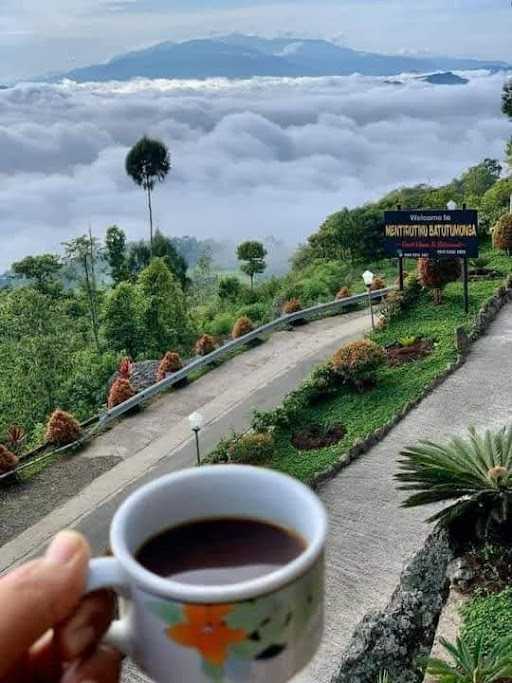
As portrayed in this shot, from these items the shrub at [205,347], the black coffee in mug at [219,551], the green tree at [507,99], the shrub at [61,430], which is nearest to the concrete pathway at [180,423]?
the shrub at [61,430]

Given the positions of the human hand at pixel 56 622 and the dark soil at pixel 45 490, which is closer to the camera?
the human hand at pixel 56 622

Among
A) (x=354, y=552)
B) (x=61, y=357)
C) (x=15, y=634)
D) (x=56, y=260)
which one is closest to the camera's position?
(x=15, y=634)

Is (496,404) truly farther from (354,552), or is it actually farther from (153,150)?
(153,150)

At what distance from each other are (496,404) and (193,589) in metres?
13.1

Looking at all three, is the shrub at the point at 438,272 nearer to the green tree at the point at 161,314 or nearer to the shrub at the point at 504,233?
the shrub at the point at 504,233

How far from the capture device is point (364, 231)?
36.2m

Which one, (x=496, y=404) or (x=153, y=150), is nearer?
(x=496, y=404)

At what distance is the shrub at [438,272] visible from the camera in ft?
63.9

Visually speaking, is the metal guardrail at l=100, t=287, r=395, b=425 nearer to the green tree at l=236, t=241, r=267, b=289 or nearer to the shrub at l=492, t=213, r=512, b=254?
the shrub at l=492, t=213, r=512, b=254

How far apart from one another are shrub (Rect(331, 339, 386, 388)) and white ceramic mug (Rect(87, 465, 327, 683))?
1394 cm

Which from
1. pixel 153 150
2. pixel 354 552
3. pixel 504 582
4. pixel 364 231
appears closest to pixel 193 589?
pixel 504 582

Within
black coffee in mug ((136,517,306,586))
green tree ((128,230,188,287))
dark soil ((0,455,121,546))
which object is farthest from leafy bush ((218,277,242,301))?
black coffee in mug ((136,517,306,586))

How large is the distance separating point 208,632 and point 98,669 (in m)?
0.24

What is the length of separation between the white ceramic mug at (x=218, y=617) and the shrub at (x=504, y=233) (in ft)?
73.4
